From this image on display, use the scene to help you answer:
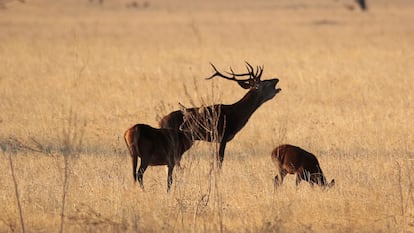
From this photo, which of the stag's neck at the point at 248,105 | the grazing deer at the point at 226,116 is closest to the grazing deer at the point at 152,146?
the grazing deer at the point at 226,116

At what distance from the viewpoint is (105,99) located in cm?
1858

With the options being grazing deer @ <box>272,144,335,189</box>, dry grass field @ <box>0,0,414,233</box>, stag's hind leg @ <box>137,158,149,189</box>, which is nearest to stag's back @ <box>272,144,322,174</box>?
grazing deer @ <box>272,144,335,189</box>

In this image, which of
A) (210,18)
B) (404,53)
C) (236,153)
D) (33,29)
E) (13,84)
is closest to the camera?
(236,153)

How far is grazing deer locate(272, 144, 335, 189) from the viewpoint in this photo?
10.4 metres

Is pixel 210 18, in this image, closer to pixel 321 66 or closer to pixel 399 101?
pixel 321 66

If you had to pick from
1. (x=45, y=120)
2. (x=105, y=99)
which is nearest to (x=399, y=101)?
(x=105, y=99)

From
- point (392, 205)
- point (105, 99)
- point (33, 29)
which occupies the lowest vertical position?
point (392, 205)

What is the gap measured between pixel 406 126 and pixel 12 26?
2932 centimetres

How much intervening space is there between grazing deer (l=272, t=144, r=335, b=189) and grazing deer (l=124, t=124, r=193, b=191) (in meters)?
1.08

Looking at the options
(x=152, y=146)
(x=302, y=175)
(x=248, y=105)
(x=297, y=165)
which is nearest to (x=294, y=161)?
(x=297, y=165)

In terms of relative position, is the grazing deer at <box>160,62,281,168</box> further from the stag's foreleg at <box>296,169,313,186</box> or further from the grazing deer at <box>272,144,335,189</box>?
the stag's foreleg at <box>296,169,313,186</box>

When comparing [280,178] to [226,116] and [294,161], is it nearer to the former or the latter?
[294,161]

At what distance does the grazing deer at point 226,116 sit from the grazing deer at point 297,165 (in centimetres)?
68

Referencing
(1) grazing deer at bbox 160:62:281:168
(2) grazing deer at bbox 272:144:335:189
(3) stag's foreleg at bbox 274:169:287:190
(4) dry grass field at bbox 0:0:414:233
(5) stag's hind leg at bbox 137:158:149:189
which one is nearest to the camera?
(4) dry grass field at bbox 0:0:414:233
